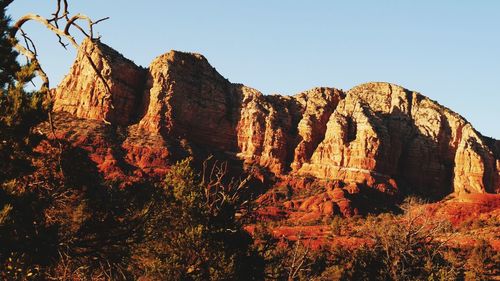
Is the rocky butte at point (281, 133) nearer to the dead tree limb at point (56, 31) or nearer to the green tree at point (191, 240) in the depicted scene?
the green tree at point (191, 240)

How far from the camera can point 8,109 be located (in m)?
10.1

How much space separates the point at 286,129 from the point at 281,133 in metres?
3.64

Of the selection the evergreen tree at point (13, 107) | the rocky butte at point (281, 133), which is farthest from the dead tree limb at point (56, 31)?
the rocky butte at point (281, 133)

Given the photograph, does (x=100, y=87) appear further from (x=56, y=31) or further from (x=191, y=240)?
(x=56, y=31)

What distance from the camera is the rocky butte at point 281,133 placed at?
92.2 metres

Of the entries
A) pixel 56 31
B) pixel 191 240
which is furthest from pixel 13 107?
pixel 191 240

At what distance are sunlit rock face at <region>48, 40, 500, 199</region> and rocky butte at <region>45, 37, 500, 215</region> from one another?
8.8 inches

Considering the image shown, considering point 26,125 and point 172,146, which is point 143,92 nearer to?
point 172,146

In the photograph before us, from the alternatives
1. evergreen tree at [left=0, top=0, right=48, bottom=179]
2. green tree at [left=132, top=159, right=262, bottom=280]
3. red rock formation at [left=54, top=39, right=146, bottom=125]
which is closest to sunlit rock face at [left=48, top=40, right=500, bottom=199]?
red rock formation at [left=54, top=39, right=146, bottom=125]

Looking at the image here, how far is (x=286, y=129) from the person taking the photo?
11106cm

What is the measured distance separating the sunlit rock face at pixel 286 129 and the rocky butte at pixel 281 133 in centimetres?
22

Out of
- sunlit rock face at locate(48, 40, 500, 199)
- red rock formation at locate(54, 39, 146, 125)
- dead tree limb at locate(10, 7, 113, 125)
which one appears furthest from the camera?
sunlit rock face at locate(48, 40, 500, 199)

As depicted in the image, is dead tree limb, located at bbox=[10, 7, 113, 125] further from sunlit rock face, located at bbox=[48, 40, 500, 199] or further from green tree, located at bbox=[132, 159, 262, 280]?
sunlit rock face, located at bbox=[48, 40, 500, 199]

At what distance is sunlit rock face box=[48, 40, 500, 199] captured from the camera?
98.3m
